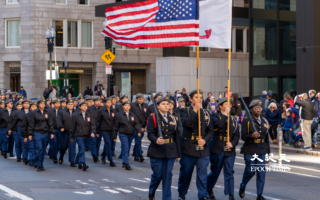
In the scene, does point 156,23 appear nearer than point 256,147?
No

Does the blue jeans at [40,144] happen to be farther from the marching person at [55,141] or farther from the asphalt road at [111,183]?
the marching person at [55,141]

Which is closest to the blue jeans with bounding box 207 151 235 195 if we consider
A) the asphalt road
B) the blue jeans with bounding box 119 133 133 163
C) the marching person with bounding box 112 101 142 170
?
the asphalt road

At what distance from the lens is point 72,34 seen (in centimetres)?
4625

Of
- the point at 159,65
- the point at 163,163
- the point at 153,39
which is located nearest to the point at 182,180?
the point at 163,163

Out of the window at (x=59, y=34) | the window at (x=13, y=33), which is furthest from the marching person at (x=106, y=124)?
the window at (x=13, y=33)

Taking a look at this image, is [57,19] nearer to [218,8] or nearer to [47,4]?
[47,4]

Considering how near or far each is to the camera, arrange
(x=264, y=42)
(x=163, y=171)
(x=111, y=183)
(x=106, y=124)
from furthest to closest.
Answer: (x=264, y=42) < (x=106, y=124) < (x=111, y=183) < (x=163, y=171)

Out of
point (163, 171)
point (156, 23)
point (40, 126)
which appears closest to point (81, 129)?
point (40, 126)

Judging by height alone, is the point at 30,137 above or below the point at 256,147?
below

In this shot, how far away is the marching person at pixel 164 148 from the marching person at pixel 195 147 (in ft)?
0.63

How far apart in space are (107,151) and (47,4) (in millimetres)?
32548

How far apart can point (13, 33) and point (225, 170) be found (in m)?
39.1

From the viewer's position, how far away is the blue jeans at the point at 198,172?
29.6ft

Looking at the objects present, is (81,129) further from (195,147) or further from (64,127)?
(195,147)
